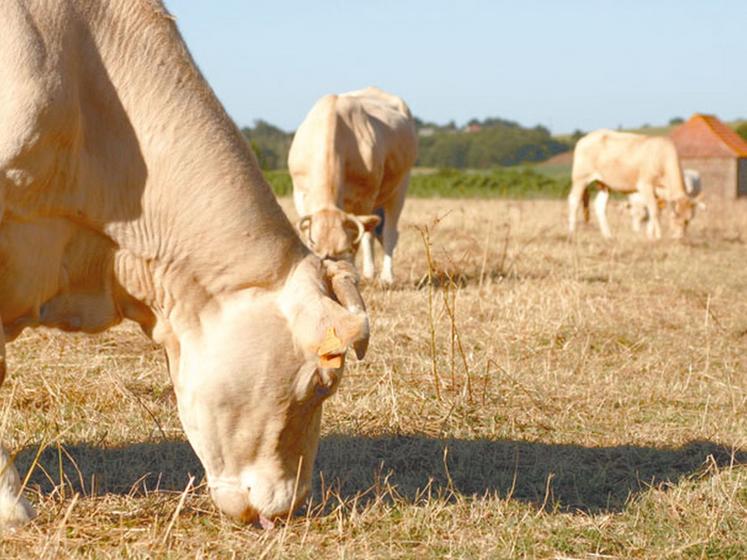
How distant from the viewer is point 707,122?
48688 millimetres

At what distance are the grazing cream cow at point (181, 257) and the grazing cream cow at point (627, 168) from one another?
59.4 feet

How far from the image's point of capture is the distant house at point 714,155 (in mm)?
45625

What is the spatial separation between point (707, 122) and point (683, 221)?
98.6 feet

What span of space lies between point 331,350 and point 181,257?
638 mm

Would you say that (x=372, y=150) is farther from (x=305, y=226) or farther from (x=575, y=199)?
(x=575, y=199)

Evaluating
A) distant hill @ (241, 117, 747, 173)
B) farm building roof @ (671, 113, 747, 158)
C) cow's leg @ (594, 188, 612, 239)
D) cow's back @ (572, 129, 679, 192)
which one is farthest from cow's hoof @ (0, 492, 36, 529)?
distant hill @ (241, 117, 747, 173)

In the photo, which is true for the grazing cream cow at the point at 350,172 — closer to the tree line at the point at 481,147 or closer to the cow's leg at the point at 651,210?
the cow's leg at the point at 651,210

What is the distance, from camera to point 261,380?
3.65 metres

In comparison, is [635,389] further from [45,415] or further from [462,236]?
[462,236]

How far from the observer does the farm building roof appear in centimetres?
4634

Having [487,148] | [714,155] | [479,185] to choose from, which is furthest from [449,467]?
[487,148]

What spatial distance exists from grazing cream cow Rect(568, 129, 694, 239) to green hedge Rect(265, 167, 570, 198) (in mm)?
15265

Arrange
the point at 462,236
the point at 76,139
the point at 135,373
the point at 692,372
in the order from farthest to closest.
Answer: the point at 462,236 → the point at 692,372 → the point at 135,373 → the point at 76,139

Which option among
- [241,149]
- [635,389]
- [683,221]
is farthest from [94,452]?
[683,221]
